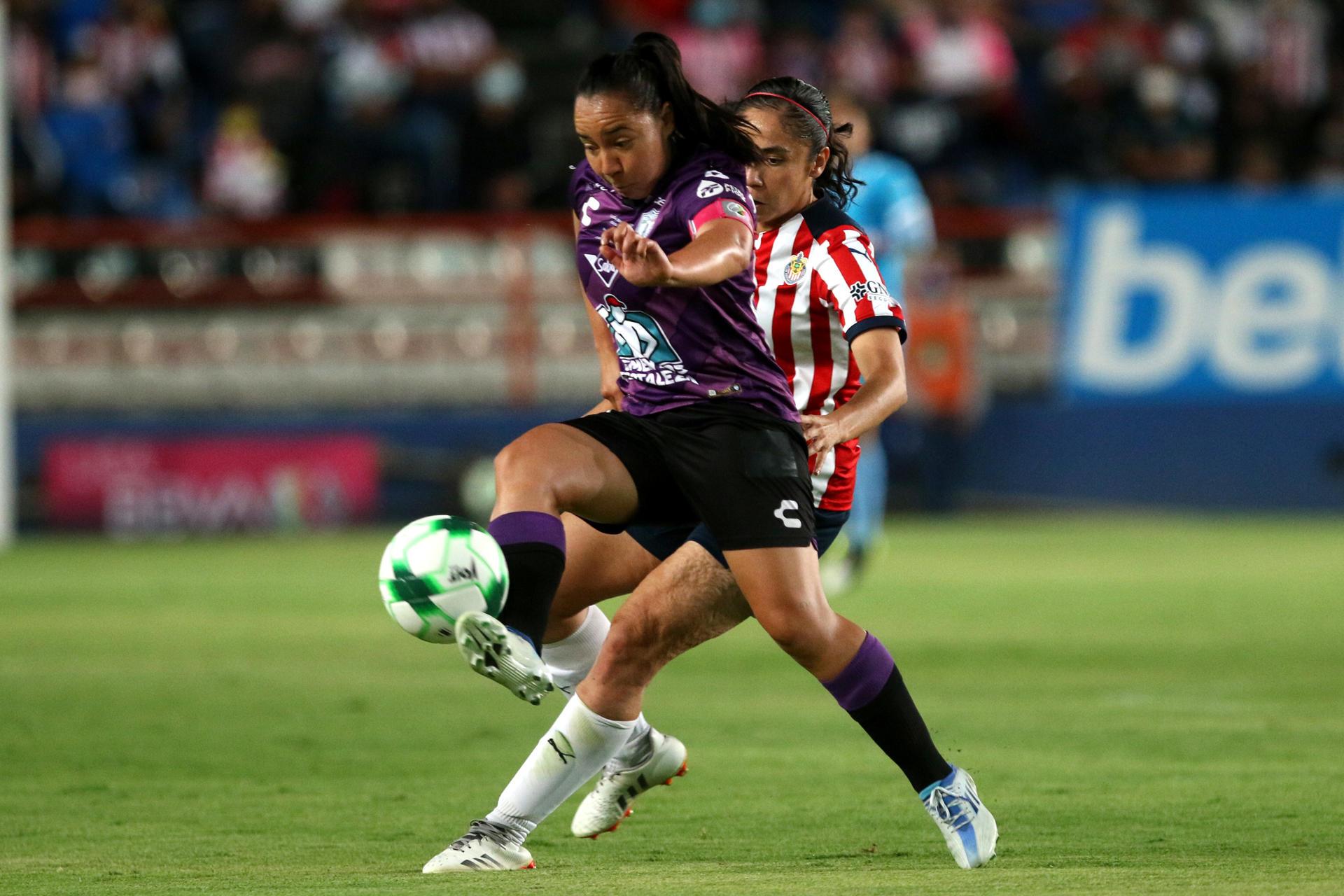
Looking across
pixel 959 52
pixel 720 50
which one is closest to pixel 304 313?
pixel 720 50

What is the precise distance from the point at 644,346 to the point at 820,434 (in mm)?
449

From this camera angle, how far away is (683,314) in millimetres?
4812

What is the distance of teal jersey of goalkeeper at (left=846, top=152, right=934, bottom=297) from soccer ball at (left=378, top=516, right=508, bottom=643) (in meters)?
6.52

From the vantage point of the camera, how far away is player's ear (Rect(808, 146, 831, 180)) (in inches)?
209

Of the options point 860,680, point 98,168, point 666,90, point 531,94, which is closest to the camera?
point 666,90

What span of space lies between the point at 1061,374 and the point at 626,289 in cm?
1208

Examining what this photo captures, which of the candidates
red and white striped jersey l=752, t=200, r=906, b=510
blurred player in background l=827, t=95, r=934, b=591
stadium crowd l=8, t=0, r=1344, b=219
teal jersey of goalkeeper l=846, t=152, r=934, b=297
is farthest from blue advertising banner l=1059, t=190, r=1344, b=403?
red and white striped jersey l=752, t=200, r=906, b=510

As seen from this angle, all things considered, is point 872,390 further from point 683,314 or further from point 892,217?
point 892,217

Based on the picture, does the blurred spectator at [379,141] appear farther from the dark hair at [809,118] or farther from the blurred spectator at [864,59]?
the dark hair at [809,118]

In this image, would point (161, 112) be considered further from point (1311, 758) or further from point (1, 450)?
point (1311, 758)

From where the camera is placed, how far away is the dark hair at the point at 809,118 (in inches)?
206

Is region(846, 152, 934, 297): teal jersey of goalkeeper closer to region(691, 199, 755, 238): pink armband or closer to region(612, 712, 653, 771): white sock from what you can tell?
region(612, 712, 653, 771): white sock

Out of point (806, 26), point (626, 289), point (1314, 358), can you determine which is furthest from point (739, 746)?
point (806, 26)

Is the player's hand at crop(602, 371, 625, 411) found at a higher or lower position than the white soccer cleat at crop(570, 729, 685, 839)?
higher
